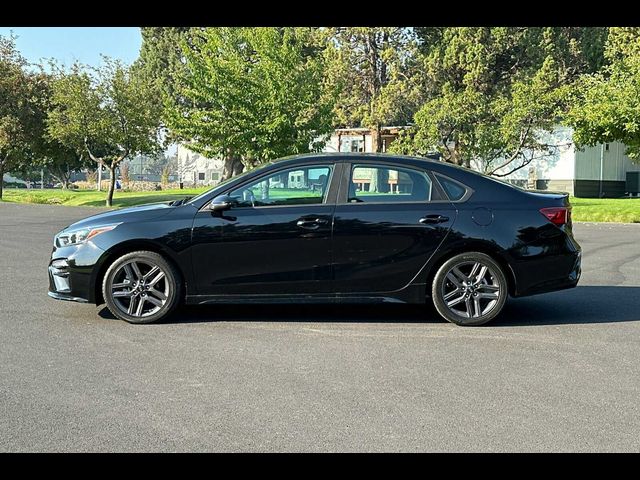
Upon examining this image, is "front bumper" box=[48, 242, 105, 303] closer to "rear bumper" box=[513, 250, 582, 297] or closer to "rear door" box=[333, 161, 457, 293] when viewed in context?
"rear door" box=[333, 161, 457, 293]

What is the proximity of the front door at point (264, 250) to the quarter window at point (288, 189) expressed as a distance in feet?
0.25

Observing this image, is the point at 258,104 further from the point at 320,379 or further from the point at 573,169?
the point at 320,379

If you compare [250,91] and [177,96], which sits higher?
[177,96]

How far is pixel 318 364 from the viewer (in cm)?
553

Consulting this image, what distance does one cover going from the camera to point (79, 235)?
7.00 meters

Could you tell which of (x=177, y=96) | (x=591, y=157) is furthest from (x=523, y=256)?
(x=177, y=96)

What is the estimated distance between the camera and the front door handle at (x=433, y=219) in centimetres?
688

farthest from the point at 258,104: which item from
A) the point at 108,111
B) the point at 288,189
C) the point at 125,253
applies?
the point at 125,253

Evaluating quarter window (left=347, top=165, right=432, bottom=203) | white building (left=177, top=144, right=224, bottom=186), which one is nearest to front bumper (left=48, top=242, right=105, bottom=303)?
quarter window (left=347, top=165, right=432, bottom=203)

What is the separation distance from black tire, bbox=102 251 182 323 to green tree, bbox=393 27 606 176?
26.8 metres

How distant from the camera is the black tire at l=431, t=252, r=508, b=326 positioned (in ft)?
22.6

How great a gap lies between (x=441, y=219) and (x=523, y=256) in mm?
874
